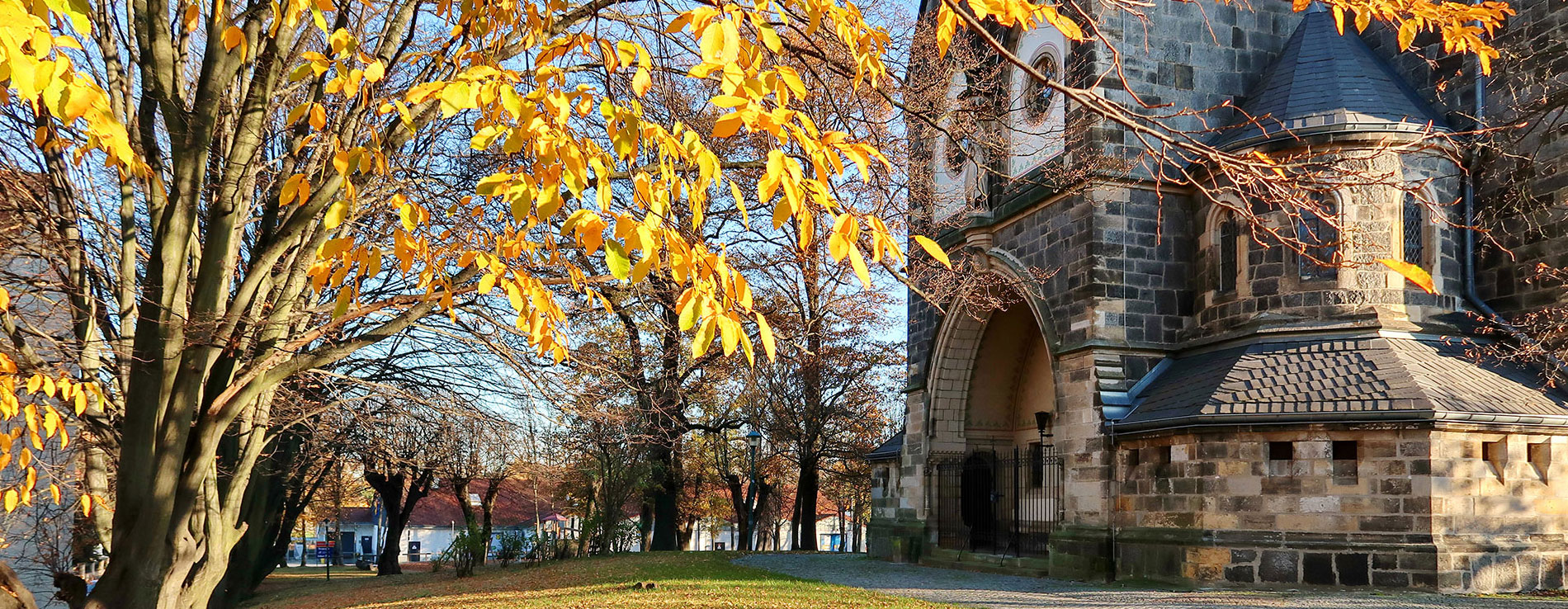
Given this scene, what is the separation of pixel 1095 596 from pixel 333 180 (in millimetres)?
9226

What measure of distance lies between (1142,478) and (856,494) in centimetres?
2587

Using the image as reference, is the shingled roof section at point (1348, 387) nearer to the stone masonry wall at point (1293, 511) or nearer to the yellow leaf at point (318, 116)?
the stone masonry wall at point (1293, 511)

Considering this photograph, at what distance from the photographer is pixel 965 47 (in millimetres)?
15273

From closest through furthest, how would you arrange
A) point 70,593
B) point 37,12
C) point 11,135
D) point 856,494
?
point 37,12 < point 70,593 < point 11,135 < point 856,494

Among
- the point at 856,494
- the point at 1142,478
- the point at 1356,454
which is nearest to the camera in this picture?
the point at 1356,454

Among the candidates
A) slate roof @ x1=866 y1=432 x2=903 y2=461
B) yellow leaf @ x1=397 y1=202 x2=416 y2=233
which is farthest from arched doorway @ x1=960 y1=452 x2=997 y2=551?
yellow leaf @ x1=397 y1=202 x2=416 y2=233

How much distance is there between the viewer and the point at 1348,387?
43.6ft

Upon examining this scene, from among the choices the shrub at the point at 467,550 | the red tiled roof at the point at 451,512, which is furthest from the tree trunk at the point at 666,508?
the red tiled roof at the point at 451,512

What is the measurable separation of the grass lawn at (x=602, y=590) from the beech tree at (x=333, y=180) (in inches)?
169

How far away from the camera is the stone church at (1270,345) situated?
41.9 feet

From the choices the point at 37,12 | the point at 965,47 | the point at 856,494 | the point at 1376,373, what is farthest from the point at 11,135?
the point at 856,494

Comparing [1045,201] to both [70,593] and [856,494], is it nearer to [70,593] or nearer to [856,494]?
[70,593]

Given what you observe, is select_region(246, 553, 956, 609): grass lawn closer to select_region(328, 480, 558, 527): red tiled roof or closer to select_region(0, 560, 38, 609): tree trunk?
select_region(0, 560, 38, 609): tree trunk

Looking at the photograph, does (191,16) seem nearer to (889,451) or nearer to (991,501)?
(991,501)
